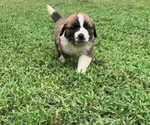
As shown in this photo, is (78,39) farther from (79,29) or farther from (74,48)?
(74,48)

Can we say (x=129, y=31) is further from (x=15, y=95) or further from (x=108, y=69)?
(x=15, y=95)

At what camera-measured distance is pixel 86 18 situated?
5844mm

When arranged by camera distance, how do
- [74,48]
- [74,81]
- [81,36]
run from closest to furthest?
[74,81] < [81,36] < [74,48]

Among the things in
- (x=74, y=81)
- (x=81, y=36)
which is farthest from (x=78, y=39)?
(x=74, y=81)

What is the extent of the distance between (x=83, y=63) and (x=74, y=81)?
60 centimetres

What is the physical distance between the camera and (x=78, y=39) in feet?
18.8

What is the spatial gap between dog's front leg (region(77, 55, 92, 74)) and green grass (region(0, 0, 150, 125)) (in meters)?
0.09

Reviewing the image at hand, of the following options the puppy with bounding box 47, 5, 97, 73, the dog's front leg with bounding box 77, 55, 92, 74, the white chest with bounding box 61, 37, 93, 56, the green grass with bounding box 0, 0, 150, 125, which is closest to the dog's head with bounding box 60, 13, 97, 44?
the puppy with bounding box 47, 5, 97, 73

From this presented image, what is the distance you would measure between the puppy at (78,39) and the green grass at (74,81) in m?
0.15

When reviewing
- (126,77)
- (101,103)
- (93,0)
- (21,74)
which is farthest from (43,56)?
(93,0)

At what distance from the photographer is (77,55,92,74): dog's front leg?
5.76 m

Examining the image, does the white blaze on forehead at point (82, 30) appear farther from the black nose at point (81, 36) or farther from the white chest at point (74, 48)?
the white chest at point (74, 48)

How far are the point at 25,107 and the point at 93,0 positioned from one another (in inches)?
526

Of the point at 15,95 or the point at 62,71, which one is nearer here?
the point at 15,95
